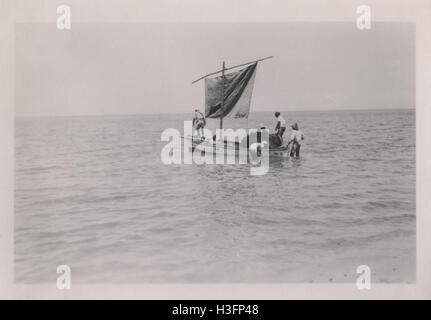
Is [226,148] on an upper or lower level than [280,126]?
lower

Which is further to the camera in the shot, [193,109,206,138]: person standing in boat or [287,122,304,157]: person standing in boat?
[287,122,304,157]: person standing in boat

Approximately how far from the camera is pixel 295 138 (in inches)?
193

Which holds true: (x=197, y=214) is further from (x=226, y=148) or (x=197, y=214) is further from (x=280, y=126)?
(x=280, y=126)

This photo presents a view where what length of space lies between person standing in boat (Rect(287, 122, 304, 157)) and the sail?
68cm

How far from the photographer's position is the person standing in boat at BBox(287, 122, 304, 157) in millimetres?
4812

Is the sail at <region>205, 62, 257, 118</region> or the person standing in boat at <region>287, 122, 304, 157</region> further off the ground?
the sail at <region>205, 62, 257, 118</region>

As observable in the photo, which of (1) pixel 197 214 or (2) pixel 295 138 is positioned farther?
(2) pixel 295 138

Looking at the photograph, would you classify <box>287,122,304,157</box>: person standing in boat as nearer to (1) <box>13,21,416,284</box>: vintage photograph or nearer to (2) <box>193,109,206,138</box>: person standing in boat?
(1) <box>13,21,416,284</box>: vintage photograph

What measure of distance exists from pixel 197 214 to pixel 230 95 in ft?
6.48

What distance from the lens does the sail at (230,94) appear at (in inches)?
185

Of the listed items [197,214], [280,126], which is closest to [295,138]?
[280,126]

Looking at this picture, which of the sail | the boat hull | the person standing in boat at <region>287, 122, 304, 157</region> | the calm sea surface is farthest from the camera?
the person standing in boat at <region>287, 122, 304, 157</region>

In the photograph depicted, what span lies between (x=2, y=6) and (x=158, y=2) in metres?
1.79

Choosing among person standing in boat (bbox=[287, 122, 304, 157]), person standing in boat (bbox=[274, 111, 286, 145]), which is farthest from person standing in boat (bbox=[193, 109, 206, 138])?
person standing in boat (bbox=[287, 122, 304, 157])
